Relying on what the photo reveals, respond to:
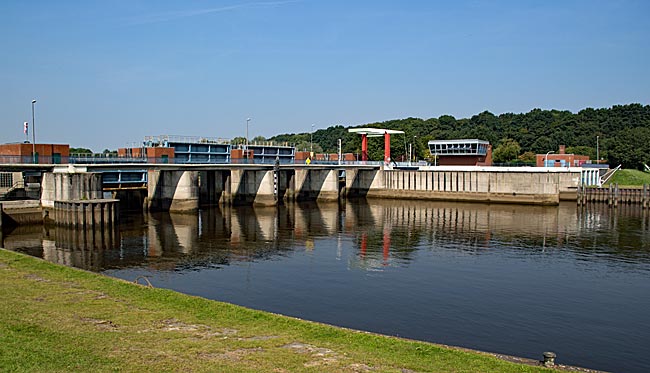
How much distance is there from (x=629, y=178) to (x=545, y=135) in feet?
207

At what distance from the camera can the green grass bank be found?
13.0 meters

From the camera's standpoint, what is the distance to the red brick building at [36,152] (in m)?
50.9

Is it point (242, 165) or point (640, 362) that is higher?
point (242, 165)

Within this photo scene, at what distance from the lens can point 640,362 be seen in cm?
1822

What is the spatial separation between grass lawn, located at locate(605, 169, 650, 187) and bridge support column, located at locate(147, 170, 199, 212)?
7600cm

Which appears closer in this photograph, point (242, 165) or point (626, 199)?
point (242, 165)

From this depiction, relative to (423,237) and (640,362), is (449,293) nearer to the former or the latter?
(640,362)

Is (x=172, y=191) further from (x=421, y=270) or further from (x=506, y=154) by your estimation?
(x=506, y=154)

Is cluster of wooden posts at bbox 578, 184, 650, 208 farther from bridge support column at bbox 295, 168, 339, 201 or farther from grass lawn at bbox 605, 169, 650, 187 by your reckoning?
bridge support column at bbox 295, 168, 339, 201

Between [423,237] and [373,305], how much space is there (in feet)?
77.8

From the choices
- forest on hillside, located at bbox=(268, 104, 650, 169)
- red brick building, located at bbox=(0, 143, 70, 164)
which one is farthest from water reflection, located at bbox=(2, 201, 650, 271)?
forest on hillside, located at bbox=(268, 104, 650, 169)

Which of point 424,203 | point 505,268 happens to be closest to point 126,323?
point 505,268

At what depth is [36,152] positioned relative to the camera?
54.3 m

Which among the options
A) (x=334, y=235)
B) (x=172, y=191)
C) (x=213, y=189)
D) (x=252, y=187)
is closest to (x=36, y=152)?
(x=172, y=191)
